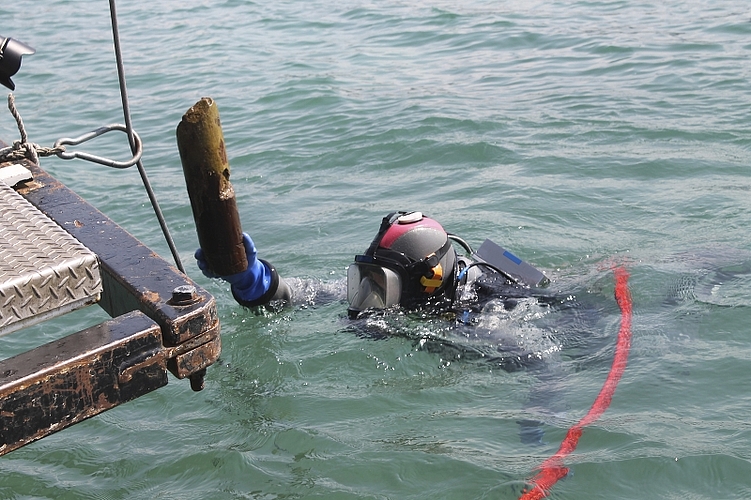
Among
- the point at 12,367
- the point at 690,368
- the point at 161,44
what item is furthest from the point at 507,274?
the point at 161,44

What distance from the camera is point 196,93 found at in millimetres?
10867

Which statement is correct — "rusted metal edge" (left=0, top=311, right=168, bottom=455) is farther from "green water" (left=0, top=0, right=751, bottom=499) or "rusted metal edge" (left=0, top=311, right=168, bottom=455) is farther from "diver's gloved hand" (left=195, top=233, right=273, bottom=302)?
"diver's gloved hand" (left=195, top=233, right=273, bottom=302)

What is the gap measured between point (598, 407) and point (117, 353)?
2577 mm

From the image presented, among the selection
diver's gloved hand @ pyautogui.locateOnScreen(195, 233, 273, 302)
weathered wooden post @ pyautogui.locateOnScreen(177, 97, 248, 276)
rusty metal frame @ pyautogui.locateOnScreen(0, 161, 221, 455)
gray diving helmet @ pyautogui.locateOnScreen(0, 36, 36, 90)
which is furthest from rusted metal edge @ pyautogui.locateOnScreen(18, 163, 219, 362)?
diver's gloved hand @ pyautogui.locateOnScreen(195, 233, 273, 302)

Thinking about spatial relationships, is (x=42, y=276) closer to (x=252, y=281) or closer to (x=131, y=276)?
(x=131, y=276)

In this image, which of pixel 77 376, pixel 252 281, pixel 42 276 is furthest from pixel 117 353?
pixel 252 281

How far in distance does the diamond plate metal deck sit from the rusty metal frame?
92mm

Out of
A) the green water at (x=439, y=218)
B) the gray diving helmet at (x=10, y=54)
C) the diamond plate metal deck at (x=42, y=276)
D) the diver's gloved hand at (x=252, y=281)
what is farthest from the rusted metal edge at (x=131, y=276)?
the green water at (x=439, y=218)

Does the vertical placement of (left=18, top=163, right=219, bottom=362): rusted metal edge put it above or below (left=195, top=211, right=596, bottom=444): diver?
above

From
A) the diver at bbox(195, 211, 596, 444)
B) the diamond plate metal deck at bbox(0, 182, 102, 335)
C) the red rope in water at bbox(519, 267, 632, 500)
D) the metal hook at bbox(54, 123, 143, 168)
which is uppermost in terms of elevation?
the metal hook at bbox(54, 123, 143, 168)

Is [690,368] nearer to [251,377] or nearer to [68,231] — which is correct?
[251,377]

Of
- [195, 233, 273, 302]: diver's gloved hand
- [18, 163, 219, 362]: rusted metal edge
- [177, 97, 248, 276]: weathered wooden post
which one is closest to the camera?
[18, 163, 219, 362]: rusted metal edge

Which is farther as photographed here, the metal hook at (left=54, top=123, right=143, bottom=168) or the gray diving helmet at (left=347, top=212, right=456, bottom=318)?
the gray diving helmet at (left=347, top=212, right=456, bottom=318)

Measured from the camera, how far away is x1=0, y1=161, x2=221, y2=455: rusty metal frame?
6.64 feet
